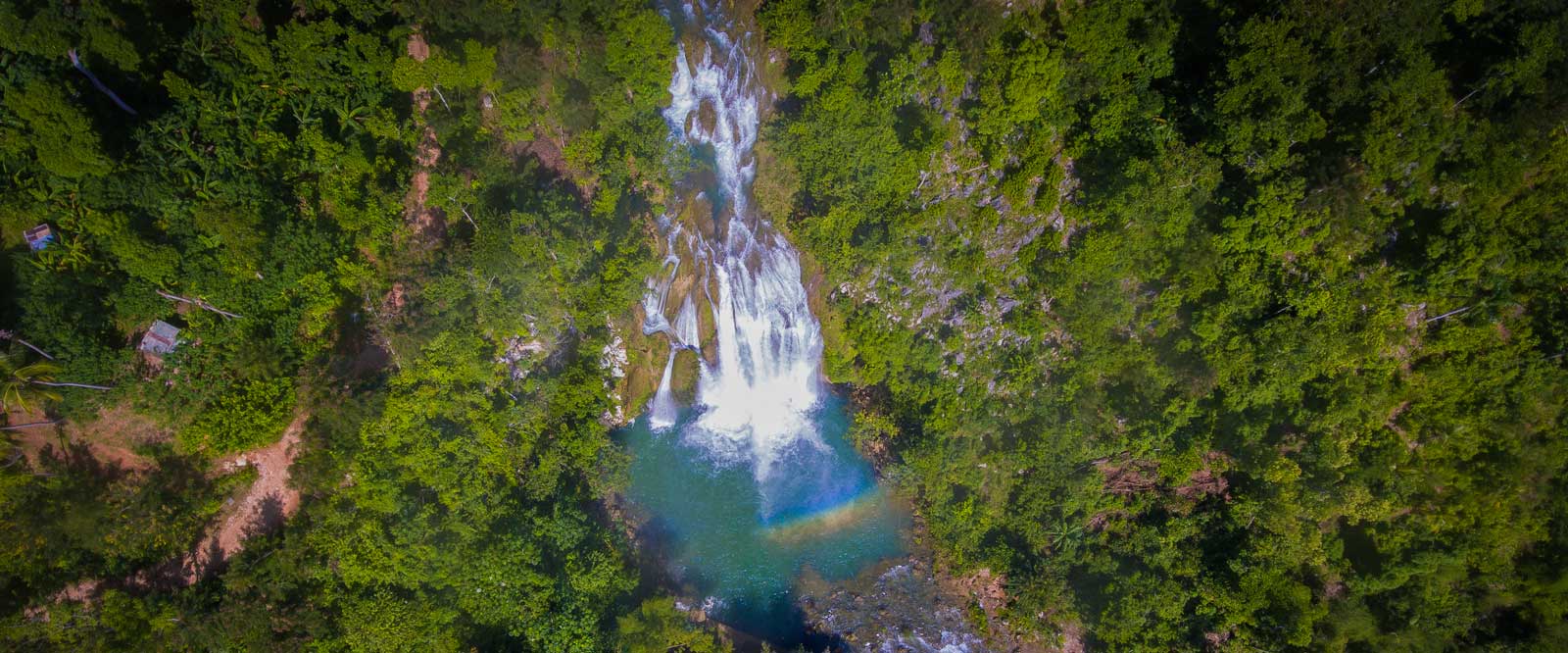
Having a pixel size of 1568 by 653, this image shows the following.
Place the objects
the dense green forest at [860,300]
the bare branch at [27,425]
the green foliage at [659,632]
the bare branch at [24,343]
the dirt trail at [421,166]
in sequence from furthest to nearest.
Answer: the green foliage at [659,632], the dirt trail at [421,166], the bare branch at [27,425], the bare branch at [24,343], the dense green forest at [860,300]

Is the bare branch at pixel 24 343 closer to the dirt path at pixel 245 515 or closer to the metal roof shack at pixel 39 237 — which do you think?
the metal roof shack at pixel 39 237

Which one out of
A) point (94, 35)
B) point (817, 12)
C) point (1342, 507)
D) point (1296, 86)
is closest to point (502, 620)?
point (94, 35)

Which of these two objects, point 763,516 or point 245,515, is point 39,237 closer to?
point 245,515

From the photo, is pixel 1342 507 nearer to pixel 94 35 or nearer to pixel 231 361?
pixel 231 361

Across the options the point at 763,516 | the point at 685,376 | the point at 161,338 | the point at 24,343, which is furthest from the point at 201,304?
the point at 763,516

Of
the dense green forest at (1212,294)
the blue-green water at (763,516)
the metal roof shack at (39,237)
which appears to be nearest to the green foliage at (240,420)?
the metal roof shack at (39,237)

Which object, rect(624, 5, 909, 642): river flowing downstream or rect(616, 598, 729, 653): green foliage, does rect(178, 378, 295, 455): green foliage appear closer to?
rect(624, 5, 909, 642): river flowing downstream
